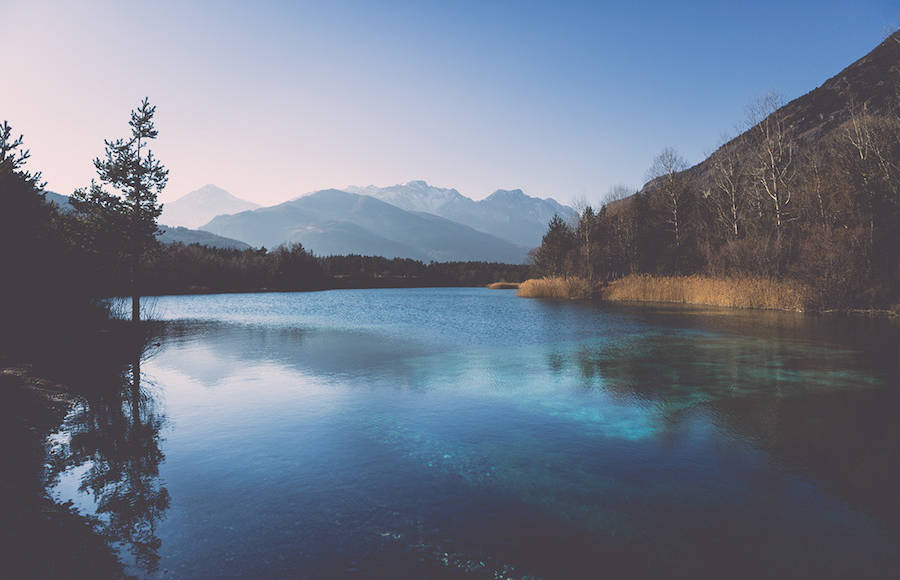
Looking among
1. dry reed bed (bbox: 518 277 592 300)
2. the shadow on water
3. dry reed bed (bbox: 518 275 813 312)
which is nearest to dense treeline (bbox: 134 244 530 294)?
dry reed bed (bbox: 518 277 592 300)

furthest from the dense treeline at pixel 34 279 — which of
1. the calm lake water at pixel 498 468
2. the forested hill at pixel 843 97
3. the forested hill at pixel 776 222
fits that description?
the forested hill at pixel 843 97

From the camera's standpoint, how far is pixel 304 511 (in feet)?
17.6

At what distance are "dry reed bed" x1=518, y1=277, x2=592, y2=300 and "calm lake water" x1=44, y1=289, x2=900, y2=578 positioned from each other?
32.3 m

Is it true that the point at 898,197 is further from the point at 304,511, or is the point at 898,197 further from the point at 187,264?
the point at 187,264

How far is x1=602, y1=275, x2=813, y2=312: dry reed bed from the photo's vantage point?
29734 mm

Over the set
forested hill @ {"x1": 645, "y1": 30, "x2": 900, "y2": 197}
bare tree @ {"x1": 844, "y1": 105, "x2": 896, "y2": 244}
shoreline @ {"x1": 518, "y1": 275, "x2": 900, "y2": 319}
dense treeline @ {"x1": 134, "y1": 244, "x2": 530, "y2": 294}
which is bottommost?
shoreline @ {"x1": 518, "y1": 275, "x2": 900, "y2": 319}

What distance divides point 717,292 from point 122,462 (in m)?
36.9

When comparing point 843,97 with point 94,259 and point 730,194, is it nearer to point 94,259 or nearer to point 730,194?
point 730,194

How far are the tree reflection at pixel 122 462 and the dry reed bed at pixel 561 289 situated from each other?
41126 mm

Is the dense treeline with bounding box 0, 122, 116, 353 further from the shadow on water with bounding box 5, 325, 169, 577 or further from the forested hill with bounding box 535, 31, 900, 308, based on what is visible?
the forested hill with bounding box 535, 31, 900, 308

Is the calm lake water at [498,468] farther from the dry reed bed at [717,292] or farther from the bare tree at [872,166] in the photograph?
the bare tree at [872,166]

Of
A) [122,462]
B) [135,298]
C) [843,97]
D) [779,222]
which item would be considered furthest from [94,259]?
[843,97]

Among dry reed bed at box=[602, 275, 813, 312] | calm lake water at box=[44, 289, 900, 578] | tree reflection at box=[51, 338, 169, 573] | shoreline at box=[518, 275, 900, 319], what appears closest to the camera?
calm lake water at box=[44, 289, 900, 578]

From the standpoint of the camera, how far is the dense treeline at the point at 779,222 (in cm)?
2723
